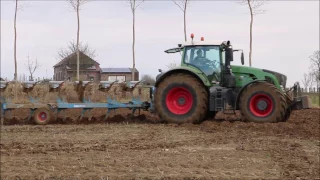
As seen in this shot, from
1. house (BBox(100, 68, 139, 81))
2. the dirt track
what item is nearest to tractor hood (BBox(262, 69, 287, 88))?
the dirt track

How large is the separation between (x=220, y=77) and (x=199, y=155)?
496cm

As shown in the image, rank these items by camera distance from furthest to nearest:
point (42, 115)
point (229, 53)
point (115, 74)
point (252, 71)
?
point (115, 74) → point (42, 115) → point (252, 71) → point (229, 53)

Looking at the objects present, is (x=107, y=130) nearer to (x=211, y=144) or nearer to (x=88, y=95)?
(x=88, y=95)

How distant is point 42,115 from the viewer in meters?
13.0


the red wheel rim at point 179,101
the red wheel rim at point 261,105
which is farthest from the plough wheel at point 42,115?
the red wheel rim at point 261,105

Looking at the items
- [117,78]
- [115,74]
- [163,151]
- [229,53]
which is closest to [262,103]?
[229,53]

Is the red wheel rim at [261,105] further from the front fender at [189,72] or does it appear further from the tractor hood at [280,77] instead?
the front fender at [189,72]

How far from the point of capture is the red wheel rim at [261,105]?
11.9 m

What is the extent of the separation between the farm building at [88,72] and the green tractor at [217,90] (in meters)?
2.30

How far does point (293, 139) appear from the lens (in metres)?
9.59

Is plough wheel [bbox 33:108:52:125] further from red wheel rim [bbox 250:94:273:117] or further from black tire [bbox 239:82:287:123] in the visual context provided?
red wheel rim [bbox 250:94:273:117]

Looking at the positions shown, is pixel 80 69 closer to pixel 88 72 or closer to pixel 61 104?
pixel 88 72

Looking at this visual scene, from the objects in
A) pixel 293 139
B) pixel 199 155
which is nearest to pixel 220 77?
pixel 293 139

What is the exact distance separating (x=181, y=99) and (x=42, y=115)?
12.8 feet
